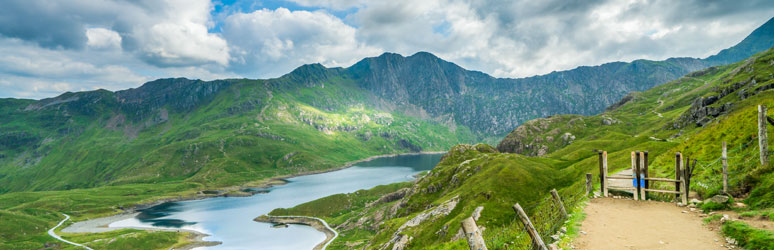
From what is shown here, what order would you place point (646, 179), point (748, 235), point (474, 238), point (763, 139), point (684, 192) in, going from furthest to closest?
point (646, 179) → point (684, 192) → point (763, 139) → point (748, 235) → point (474, 238)

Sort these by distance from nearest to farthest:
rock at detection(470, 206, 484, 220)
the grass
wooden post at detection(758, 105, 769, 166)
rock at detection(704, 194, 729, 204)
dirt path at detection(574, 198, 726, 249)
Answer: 1. the grass
2. dirt path at detection(574, 198, 726, 249)
3. rock at detection(704, 194, 729, 204)
4. wooden post at detection(758, 105, 769, 166)
5. rock at detection(470, 206, 484, 220)

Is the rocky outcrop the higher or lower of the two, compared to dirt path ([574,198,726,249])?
lower

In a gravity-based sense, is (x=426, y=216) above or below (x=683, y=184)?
below

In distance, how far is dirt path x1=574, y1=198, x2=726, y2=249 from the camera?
19.9 metres

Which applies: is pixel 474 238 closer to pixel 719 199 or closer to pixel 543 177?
pixel 719 199

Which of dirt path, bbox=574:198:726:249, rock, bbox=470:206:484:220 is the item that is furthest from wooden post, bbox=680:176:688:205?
rock, bbox=470:206:484:220

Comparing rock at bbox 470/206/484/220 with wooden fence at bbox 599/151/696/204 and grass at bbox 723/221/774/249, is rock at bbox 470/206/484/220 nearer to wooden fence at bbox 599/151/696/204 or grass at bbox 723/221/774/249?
wooden fence at bbox 599/151/696/204

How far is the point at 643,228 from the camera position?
75.8 ft

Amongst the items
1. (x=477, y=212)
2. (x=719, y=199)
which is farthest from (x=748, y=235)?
(x=477, y=212)

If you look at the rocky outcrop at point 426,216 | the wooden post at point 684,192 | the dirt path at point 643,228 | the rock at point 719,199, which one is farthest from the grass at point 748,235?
the rocky outcrop at point 426,216

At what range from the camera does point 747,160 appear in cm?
2906

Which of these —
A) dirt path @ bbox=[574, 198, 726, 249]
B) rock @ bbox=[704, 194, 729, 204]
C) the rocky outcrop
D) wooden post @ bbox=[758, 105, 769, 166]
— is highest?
wooden post @ bbox=[758, 105, 769, 166]

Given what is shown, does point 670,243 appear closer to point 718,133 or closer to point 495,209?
point 718,133

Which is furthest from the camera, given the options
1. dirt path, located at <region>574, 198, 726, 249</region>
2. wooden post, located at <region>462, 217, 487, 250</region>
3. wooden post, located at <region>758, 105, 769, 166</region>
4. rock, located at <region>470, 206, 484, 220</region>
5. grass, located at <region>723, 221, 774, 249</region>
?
rock, located at <region>470, 206, 484, 220</region>
